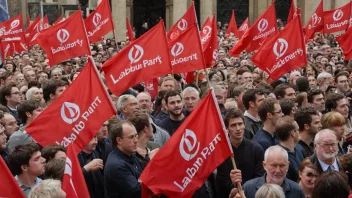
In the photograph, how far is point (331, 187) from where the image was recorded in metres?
7.37

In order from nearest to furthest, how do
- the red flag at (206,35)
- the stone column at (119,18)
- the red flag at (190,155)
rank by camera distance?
the red flag at (190,155) < the red flag at (206,35) < the stone column at (119,18)

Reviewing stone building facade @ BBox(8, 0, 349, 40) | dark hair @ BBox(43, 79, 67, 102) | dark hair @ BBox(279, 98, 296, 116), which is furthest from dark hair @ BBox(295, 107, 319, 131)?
stone building facade @ BBox(8, 0, 349, 40)

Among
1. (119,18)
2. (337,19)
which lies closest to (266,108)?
(337,19)

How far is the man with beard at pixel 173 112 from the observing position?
1280cm

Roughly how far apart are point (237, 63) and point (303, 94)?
37.2ft

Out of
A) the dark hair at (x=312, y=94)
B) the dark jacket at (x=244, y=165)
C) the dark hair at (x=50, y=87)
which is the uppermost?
the dark hair at (x=50, y=87)

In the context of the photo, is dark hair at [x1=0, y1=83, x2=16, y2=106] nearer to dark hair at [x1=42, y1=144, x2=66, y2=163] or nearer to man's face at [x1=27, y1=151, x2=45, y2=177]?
dark hair at [x1=42, y1=144, x2=66, y2=163]

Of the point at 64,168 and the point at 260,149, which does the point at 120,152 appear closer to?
the point at 64,168

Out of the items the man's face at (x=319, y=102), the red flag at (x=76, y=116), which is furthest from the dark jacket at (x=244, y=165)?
the man's face at (x=319, y=102)

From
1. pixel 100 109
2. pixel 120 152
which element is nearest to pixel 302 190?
pixel 120 152

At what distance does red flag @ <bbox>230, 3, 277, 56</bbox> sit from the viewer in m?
21.3

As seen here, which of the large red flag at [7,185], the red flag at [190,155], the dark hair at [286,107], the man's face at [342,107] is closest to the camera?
the large red flag at [7,185]

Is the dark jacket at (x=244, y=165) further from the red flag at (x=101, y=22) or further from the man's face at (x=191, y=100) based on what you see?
the red flag at (x=101, y=22)

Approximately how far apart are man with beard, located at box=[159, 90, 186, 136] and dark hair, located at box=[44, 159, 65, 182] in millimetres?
3914
